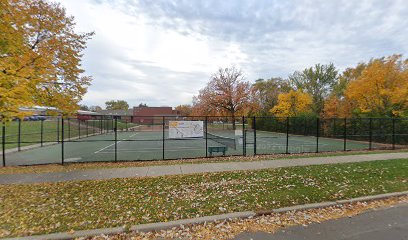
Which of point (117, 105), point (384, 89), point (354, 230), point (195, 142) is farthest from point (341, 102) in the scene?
point (117, 105)

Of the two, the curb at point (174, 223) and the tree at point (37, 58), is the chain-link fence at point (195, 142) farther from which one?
the curb at point (174, 223)

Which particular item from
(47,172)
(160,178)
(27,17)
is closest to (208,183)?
(160,178)

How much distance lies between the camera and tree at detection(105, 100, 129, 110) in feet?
396

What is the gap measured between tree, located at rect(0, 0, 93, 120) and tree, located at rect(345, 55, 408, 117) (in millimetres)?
25117

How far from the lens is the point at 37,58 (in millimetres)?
7762

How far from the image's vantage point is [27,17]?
8.11m

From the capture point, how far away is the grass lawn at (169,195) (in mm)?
4387

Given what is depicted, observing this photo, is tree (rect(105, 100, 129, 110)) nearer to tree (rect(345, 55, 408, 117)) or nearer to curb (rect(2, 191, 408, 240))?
tree (rect(345, 55, 408, 117))

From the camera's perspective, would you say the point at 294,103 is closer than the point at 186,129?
No

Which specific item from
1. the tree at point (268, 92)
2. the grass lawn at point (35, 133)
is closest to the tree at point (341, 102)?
the tree at point (268, 92)

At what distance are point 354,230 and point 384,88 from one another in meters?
23.4

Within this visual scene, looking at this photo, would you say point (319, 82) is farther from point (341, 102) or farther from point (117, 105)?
point (117, 105)

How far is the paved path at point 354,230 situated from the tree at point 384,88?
807 inches

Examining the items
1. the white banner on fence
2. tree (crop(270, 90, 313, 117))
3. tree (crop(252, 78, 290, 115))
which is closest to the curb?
the white banner on fence
